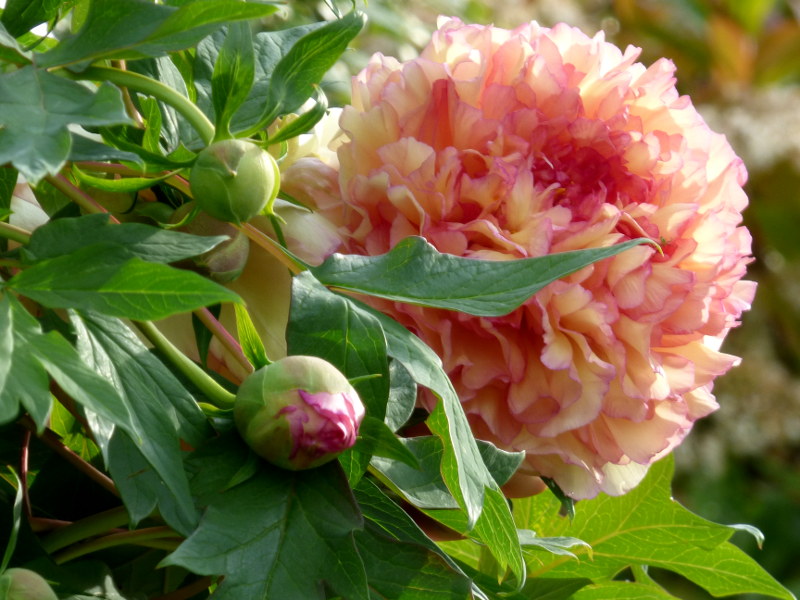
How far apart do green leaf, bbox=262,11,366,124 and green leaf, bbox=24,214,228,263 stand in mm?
53

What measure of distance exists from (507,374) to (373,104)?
9 centimetres

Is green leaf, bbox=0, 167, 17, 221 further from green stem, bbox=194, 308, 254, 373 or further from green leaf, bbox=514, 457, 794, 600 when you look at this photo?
green leaf, bbox=514, 457, 794, 600

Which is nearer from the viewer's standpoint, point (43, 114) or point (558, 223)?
point (43, 114)

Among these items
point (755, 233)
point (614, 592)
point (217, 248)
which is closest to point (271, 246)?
point (217, 248)

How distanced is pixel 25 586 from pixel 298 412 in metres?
0.06

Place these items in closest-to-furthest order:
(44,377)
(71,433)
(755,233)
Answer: (44,377) < (71,433) < (755,233)

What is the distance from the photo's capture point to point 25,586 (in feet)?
0.66

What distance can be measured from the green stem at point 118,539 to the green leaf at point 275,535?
1.3 inches

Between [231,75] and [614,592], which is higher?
[231,75]

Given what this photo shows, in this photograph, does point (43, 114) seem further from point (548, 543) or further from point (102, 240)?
point (548, 543)

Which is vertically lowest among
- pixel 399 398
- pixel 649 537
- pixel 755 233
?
pixel 755 233

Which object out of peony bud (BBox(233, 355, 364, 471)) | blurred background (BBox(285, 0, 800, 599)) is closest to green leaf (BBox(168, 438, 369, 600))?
peony bud (BBox(233, 355, 364, 471))

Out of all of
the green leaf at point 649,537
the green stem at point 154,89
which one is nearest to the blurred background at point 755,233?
the green leaf at point 649,537

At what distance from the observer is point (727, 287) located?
1.06 ft
